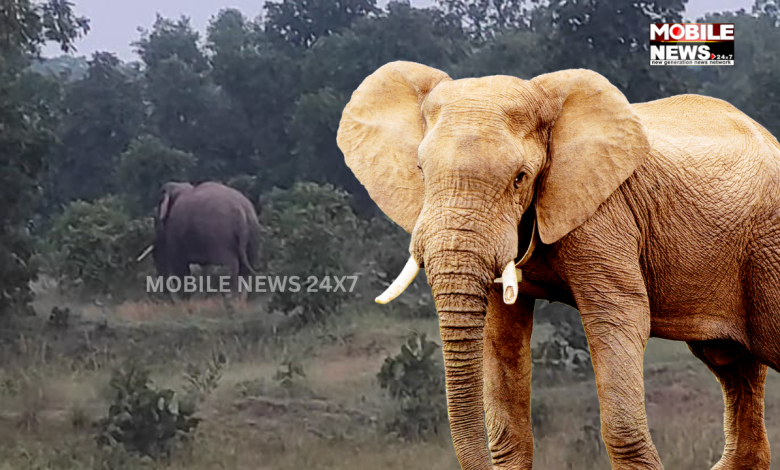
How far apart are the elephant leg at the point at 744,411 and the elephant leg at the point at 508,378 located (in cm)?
105

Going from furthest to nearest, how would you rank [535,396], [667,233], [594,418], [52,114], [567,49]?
[52,114] < [567,49] < [535,396] < [594,418] < [667,233]

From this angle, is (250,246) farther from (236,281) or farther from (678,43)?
(678,43)

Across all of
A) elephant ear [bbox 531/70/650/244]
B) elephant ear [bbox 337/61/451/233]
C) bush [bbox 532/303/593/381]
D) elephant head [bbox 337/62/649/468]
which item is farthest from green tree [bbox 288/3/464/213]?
elephant ear [bbox 531/70/650/244]

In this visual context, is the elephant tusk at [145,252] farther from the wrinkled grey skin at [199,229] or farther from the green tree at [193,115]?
the green tree at [193,115]

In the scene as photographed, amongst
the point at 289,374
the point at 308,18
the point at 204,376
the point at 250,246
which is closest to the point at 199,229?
the point at 250,246

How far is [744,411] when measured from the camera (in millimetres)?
5836

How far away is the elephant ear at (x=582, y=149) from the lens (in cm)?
448

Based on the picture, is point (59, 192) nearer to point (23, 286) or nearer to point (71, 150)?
point (71, 150)

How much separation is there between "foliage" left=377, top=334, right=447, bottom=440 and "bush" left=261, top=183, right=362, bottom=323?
2.46m

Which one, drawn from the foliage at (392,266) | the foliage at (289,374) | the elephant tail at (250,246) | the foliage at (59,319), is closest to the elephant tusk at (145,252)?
the elephant tail at (250,246)

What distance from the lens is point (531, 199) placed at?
4.49m

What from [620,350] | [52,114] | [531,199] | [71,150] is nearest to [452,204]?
[531,199]

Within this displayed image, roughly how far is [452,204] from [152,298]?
12220 millimetres

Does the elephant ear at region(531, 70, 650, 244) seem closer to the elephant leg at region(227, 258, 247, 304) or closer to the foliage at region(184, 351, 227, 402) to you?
the foliage at region(184, 351, 227, 402)
